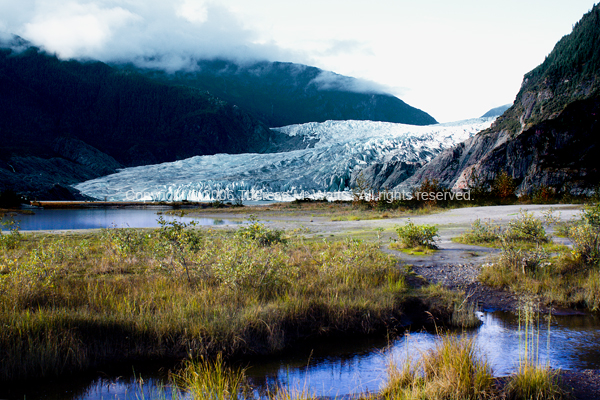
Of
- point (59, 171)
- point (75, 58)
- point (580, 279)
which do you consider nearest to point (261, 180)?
point (59, 171)

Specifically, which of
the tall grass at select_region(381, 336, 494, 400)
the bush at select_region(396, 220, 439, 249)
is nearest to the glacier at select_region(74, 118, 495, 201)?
the bush at select_region(396, 220, 439, 249)

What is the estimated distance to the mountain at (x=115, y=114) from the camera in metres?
137

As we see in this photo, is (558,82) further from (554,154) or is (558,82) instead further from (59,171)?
(59,171)

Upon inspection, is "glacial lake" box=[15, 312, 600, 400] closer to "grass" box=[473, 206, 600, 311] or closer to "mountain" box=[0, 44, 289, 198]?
"grass" box=[473, 206, 600, 311]

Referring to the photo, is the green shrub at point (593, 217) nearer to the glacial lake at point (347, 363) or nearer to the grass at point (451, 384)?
the glacial lake at point (347, 363)

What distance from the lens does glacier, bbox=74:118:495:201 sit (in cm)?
7138

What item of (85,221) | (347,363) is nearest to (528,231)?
(347,363)

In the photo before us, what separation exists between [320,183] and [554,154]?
37.9 metres

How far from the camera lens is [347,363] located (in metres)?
5.16

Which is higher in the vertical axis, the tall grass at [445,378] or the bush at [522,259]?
the bush at [522,259]

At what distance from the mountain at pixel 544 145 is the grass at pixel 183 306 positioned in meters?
50.6

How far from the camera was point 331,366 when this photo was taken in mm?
5078

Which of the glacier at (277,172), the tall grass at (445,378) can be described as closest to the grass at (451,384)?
the tall grass at (445,378)

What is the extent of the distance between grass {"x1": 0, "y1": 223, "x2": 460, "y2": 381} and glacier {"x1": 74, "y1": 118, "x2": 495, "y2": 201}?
61146 mm
